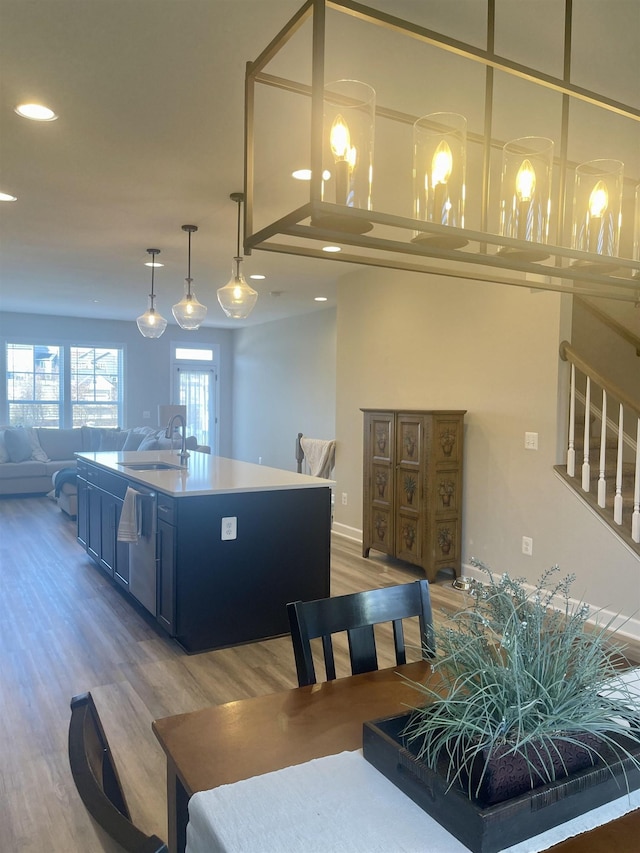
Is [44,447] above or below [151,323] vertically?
below

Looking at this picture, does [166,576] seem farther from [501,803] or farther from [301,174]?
[501,803]

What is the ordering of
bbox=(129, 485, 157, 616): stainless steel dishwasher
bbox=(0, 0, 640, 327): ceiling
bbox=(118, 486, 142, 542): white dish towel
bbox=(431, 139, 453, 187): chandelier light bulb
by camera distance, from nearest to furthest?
bbox=(431, 139, 453, 187): chandelier light bulb → bbox=(0, 0, 640, 327): ceiling → bbox=(129, 485, 157, 616): stainless steel dishwasher → bbox=(118, 486, 142, 542): white dish towel

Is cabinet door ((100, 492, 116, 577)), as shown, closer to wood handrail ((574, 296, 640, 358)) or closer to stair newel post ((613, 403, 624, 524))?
stair newel post ((613, 403, 624, 524))

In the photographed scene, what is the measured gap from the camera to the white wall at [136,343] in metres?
9.59

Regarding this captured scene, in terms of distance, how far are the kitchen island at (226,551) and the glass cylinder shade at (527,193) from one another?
2384 mm

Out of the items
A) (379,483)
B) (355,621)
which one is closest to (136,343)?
(379,483)

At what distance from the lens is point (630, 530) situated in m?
3.73

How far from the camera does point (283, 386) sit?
9555mm

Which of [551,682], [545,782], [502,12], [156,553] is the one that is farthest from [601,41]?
[156,553]

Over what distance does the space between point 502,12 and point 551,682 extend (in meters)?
2.03

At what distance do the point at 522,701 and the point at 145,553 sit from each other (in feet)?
10.5

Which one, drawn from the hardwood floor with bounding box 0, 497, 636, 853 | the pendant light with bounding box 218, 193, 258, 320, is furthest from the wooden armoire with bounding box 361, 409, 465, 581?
the pendant light with bounding box 218, 193, 258, 320

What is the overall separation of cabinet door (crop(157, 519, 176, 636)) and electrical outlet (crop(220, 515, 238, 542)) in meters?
0.28

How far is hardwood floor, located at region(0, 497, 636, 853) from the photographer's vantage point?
212 cm
